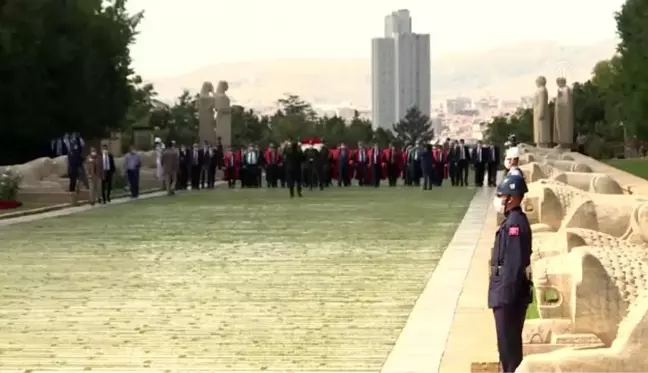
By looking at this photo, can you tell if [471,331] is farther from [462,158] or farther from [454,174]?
[454,174]

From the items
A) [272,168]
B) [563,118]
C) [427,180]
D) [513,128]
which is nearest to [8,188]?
[427,180]

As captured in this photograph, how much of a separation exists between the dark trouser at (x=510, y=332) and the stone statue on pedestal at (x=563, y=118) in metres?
45.5

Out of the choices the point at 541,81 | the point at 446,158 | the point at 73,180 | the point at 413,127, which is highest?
the point at 541,81

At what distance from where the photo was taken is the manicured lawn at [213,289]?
1220 centimetres

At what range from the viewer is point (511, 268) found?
9.21 m

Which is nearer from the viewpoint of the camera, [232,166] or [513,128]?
[232,166]

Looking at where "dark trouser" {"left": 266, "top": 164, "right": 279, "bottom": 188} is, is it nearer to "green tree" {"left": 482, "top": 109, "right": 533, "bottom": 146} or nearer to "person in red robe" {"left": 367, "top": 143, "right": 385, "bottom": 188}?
"person in red robe" {"left": 367, "top": 143, "right": 385, "bottom": 188}

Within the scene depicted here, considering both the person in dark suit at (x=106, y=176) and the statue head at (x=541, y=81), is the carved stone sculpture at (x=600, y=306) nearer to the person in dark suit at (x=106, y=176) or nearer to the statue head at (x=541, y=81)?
the person in dark suit at (x=106, y=176)

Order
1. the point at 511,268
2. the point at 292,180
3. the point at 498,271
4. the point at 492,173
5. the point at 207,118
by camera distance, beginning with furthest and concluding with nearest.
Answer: the point at 207,118
the point at 492,173
the point at 292,180
the point at 498,271
the point at 511,268

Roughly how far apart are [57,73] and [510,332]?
4251 cm

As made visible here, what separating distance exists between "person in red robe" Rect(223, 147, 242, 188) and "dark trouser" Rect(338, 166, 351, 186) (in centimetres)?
397

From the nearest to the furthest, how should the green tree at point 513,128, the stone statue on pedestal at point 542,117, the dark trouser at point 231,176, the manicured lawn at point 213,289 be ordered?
the manicured lawn at point 213,289 → the dark trouser at point 231,176 → the stone statue on pedestal at point 542,117 → the green tree at point 513,128

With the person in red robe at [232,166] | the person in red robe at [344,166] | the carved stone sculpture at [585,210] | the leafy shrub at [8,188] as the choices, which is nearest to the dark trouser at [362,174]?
the person in red robe at [344,166]

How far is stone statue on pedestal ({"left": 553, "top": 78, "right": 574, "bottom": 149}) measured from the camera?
5481 cm
